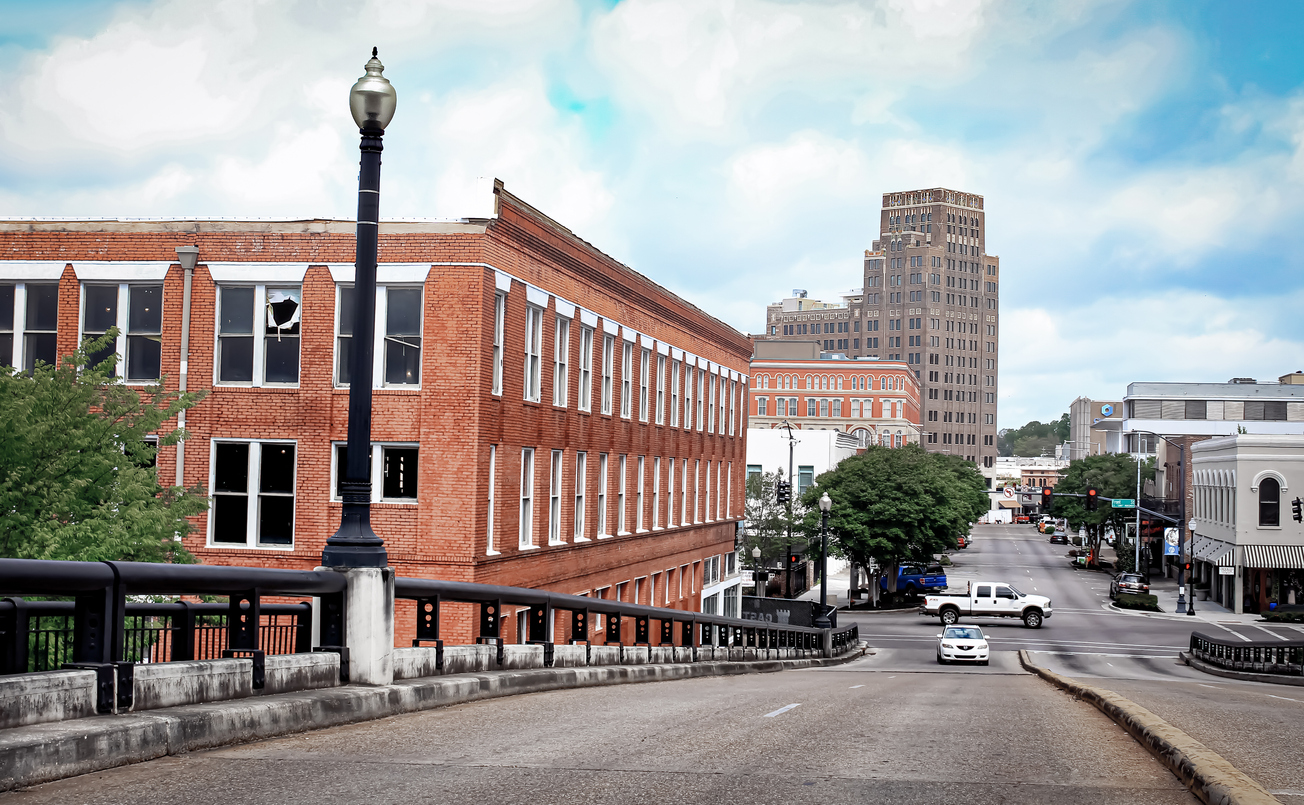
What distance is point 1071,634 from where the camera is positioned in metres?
55.1

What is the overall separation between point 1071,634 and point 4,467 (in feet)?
157

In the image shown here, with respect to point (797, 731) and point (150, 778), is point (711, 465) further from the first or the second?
point (150, 778)

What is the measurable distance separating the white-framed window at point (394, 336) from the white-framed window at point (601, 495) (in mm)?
10019

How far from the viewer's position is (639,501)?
3950 cm

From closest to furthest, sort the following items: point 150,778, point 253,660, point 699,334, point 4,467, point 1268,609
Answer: point 150,778 → point 253,660 → point 4,467 → point 699,334 → point 1268,609

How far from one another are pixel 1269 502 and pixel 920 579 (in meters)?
20.8

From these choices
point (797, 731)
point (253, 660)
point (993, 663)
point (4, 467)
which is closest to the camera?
point (253, 660)

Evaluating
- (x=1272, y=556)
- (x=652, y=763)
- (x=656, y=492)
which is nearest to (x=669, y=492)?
(x=656, y=492)

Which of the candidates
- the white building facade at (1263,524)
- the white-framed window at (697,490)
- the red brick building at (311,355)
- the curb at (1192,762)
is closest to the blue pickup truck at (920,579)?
the white building facade at (1263,524)

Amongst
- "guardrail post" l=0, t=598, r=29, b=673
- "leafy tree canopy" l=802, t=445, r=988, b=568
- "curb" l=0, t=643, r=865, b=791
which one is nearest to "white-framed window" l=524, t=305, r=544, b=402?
"curb" l=0, t=643, r=865, b=791

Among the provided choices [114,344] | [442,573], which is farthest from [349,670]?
[114,344]

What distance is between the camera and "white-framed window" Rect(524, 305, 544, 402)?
96.2ft

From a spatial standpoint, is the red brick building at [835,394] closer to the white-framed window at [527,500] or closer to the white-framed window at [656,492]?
the white-framed window at [656,492]

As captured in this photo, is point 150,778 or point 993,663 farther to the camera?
point 993,663
